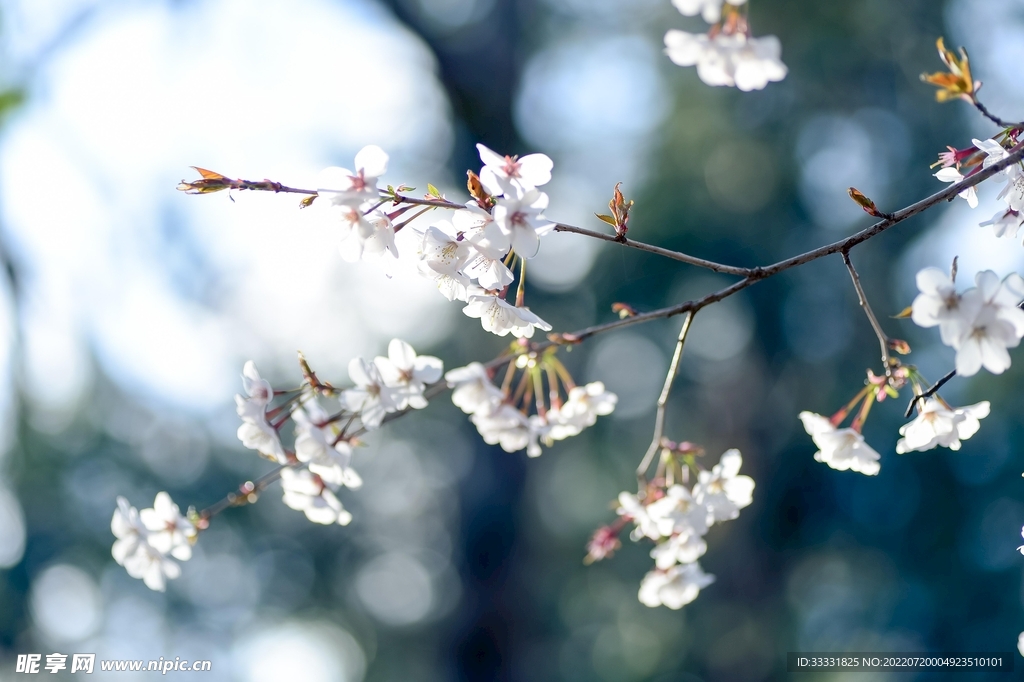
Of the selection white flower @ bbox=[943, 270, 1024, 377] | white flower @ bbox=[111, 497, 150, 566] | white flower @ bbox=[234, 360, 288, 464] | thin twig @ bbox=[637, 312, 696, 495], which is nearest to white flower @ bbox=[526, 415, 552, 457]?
thin twig @ bbox=[637, 312, 696, 495]

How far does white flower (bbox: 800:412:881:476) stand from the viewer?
1.15 metres

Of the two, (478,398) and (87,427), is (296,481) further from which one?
(87,427)

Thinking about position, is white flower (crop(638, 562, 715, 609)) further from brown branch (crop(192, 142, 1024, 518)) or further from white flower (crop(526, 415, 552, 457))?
brown branch (crop(192, 142, 1024, 518))

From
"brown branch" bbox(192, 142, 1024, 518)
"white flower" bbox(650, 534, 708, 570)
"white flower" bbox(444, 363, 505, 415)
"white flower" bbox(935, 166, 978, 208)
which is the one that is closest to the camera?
"brown branch" bbox(192, 142, 1024, 518)

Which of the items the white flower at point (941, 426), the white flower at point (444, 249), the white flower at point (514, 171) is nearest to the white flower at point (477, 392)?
the white flower at point (444, 249)

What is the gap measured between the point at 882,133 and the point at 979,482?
2873 mm

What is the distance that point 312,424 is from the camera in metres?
1.14

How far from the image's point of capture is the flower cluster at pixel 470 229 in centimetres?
94

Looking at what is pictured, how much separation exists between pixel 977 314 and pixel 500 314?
62 cm

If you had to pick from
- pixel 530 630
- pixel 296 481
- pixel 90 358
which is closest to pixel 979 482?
pixel 530 630

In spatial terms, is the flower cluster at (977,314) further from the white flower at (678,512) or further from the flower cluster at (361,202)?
the flower cluster at (361,202)

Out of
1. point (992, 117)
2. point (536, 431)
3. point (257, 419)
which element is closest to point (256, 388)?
point (257, 419)

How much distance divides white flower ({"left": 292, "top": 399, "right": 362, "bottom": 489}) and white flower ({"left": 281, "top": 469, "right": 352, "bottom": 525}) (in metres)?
0.16

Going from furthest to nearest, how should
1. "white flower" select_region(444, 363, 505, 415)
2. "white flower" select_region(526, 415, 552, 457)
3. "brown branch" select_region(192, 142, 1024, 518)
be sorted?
1. "white flower" select_region(526, 415, 552, 457)
2. "white flower" select_region(444, 363, 505, 415)
3. "brown branch" select_region(192, 142, 1024, 518)
